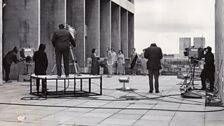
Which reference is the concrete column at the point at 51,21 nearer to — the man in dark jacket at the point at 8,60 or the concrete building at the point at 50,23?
the concrete building at the point at 50,23

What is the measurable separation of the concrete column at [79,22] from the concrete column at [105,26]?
8.14m

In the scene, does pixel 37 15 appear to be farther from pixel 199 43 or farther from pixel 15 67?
pixel 199 43

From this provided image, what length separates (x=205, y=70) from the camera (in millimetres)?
15531

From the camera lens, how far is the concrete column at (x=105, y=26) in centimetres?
3988

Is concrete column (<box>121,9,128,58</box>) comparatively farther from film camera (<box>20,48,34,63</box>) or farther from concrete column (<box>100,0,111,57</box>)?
film camera (<box>20,48,34,63</box>)

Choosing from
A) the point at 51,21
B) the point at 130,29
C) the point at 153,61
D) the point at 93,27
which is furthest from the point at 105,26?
the point at 153,61

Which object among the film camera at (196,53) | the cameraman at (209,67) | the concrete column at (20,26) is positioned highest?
the concrete column at (20,26)

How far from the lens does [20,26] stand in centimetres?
2364

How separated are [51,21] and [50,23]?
171mm

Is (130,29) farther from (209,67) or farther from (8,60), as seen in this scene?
(209,67)

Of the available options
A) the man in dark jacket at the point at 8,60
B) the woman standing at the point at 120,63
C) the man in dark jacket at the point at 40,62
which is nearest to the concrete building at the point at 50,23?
the man in dark jacket at the point at 8,60

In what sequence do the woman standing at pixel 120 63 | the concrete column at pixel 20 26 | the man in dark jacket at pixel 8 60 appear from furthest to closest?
1. the woman standing at pixel 120 63
2. the concrete column at pixel 20 26
3. the man in dark jacket at pixel 8 60

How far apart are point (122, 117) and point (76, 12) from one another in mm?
23963

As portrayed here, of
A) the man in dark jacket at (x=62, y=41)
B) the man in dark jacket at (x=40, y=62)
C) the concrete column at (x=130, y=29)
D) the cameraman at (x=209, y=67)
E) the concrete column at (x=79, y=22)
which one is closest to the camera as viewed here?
the man in dark jacket at (x=62, y=41)
